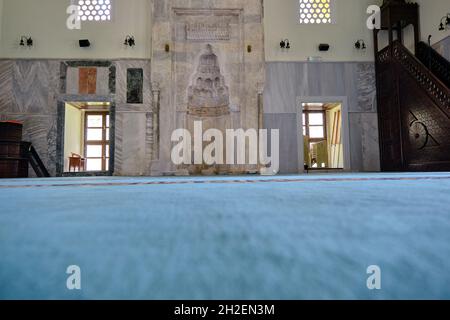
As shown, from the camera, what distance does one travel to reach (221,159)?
9.25 meters

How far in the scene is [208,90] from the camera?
9578 millimetres

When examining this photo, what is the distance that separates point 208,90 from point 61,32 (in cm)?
425

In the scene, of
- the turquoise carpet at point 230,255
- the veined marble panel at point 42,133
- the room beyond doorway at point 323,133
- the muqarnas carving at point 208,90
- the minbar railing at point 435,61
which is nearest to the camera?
the turquoise carpet at point 230,255

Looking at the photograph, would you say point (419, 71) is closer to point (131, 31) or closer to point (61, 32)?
point (131, 31)

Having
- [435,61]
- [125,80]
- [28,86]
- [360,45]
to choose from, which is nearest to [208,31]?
[125,80]

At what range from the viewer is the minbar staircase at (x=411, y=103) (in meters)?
6.79

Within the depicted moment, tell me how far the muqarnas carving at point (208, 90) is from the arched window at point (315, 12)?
282 centimetres

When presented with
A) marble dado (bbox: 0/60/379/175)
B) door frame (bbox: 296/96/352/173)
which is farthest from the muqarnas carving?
door frame (bbox: 296/96/352/173)

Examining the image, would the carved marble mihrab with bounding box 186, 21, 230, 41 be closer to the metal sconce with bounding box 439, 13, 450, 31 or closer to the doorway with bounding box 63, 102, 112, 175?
the metal sconce with bounding box 439, 13, 450, 31

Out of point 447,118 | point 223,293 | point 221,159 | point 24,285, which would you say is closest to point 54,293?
point 24,285

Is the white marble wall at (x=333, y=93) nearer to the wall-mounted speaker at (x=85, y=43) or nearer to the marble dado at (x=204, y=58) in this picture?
the marble dado at (x=204, y=58)

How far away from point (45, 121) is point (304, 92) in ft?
23.0

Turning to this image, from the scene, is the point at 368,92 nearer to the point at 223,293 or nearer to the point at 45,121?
the point at 45,121

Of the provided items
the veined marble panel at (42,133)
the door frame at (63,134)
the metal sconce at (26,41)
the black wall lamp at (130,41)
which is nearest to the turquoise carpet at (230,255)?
the door frame at (63,134)
